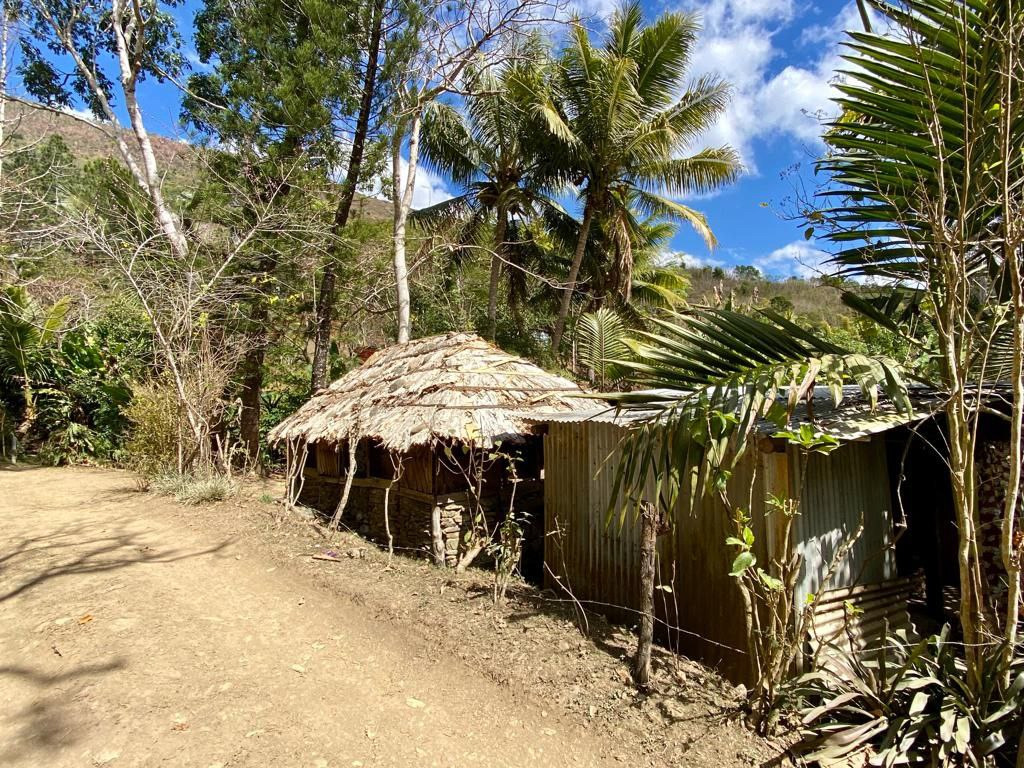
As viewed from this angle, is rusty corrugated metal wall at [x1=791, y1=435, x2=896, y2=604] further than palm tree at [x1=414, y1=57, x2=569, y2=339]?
No

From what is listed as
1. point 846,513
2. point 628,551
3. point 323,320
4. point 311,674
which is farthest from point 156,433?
point 846,513

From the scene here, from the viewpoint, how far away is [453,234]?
615 inches

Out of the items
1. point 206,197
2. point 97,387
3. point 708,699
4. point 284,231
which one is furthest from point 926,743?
point 97,387

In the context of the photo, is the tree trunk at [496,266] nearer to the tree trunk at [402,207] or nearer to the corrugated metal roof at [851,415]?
the tree trunk at [402,207]

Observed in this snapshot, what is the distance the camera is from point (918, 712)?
3104 mm

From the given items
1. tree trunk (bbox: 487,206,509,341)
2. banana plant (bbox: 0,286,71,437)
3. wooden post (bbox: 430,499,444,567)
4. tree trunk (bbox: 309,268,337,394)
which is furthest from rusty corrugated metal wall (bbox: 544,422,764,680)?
Result: banana plant (bbox: 0,286,71,437)

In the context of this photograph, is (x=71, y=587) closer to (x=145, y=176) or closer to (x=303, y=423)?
→ (x=303, y=423)

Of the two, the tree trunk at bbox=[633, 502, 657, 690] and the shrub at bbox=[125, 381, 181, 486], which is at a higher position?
the shrub at bbox=[125, 381, 181, 486]

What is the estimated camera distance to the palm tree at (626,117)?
12.9m

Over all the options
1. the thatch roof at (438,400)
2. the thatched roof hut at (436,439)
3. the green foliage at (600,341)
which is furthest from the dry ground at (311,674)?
the green foliage at (600,341)

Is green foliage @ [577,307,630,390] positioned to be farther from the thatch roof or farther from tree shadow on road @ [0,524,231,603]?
tree shadow on road @ [0,524,231,603]

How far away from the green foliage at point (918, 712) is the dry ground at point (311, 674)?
47 cm

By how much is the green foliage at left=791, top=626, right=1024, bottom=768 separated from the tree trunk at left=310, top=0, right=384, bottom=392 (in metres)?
10.6

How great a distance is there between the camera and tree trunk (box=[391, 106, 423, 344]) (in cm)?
1209
